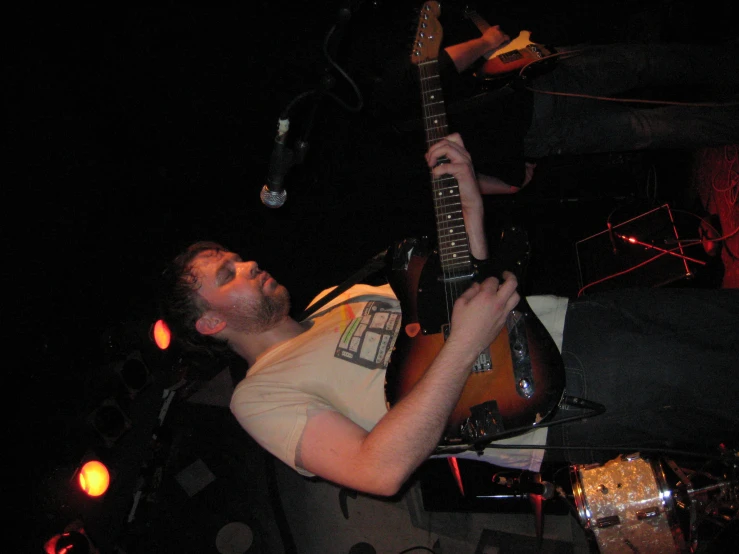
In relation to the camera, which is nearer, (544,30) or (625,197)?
(625,197)

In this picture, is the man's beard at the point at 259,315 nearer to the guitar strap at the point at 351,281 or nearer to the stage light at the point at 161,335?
the guitar strap at the point at 351,281

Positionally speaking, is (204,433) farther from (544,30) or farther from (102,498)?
(544,30)

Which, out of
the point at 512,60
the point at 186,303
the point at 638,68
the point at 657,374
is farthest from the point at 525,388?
the point at 638,68

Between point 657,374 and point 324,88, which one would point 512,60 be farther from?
point 657,374

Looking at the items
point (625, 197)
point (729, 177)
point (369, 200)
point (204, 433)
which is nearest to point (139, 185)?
point (369, 200)

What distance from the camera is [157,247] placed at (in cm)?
353

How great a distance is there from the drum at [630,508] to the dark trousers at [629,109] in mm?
1977

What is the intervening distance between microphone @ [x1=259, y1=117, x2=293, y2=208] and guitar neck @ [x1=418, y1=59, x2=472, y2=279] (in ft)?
2.44

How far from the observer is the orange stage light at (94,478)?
2760mm

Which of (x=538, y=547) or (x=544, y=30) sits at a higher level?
(x=544, y=30)

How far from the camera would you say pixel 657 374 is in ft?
5.64

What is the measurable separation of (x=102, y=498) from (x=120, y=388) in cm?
71

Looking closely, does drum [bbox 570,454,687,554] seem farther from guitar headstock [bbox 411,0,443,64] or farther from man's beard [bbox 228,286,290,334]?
guitar headstock [bbox 411,0,443,64]

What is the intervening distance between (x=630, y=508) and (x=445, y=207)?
1.72 m
